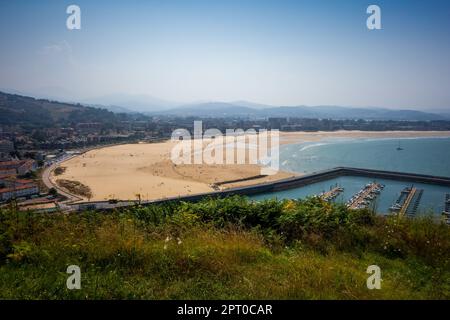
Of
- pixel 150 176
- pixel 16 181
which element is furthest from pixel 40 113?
pixel 150 176

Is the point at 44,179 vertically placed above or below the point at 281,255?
below

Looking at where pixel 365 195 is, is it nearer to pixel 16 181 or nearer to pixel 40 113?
pixel 16 181

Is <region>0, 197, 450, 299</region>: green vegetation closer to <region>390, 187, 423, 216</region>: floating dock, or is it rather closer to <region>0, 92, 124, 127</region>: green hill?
<region>390, 187, 423, 216</region>: floating dock

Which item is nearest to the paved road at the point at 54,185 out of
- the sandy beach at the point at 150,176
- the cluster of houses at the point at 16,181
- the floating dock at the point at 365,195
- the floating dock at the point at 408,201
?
the sandy beach at the point at 150,176
